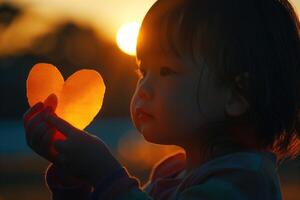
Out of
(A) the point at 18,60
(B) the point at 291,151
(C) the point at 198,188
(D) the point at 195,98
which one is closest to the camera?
(C) the point at 198,188

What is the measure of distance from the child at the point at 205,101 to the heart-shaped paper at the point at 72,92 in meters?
0.06

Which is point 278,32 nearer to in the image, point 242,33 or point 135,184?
point 242,33

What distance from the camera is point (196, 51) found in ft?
6.04

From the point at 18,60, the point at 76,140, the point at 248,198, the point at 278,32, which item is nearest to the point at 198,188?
the point at 248,198

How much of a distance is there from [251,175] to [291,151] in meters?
0.41

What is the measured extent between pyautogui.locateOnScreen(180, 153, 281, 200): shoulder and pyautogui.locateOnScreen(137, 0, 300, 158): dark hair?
4.8 inches

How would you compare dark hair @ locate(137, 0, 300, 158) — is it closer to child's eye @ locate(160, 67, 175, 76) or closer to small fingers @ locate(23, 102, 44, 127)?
child's eye @ locate(160, 67, 175, 76)

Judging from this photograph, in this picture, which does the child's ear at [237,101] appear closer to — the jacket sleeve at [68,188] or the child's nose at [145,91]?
the child's nose at [145,91]

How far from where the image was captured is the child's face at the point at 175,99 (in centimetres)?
183

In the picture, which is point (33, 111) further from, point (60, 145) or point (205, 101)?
point (205, 101)

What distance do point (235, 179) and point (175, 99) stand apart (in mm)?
211

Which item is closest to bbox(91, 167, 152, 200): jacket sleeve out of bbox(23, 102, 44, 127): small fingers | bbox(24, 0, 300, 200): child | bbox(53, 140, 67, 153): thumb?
bbox(24, 0, 300, 200): child

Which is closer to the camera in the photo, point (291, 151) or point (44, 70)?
point (44, 70)

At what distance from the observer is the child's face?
1.83m
